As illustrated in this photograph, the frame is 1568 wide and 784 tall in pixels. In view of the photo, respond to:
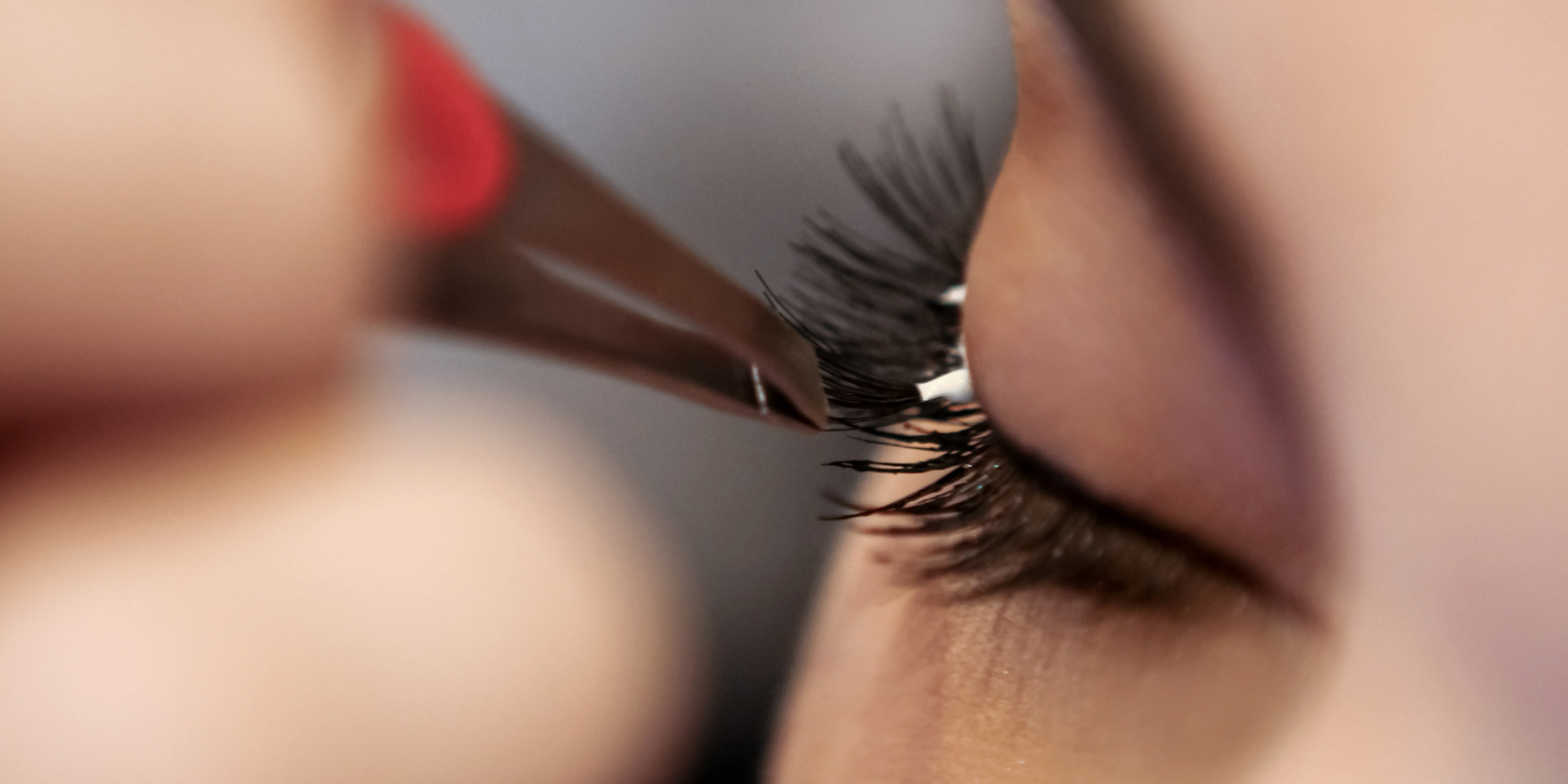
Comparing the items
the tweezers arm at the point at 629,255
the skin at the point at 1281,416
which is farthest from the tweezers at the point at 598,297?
the skin at the point at 1281,416

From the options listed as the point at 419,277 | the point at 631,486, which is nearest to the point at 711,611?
the point at 631,486

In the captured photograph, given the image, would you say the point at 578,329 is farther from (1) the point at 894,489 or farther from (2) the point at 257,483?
(1) the point at 894,489

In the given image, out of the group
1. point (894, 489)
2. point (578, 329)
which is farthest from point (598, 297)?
point (894, 489)

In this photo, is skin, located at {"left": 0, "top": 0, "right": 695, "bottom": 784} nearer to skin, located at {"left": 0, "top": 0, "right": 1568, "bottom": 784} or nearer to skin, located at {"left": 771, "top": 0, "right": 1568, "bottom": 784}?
skin, located at {"left": 0, "top": 0, "right": 1568, "bottom": 784}

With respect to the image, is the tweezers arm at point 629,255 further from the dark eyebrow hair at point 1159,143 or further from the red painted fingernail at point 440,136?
the dark eyebrow hair at point 1159,143

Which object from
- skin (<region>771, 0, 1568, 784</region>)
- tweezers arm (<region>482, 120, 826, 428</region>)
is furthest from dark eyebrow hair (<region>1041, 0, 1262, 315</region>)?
tweezers arm (<region>482, 120, 826, 428</region>)

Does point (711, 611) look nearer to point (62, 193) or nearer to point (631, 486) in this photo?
point (631, 486)
